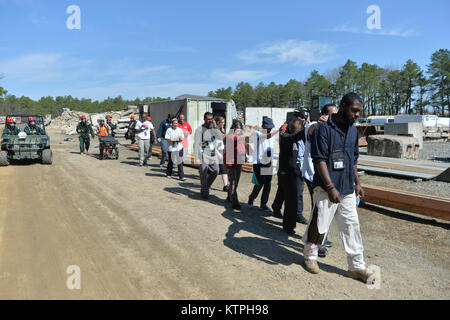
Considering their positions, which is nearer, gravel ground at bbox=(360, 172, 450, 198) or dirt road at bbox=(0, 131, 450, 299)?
dirt road at bbox=(0, 131, 450, 299)

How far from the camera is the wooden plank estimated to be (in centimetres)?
552

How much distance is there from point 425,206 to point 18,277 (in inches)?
261

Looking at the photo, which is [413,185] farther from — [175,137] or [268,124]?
[175,137]

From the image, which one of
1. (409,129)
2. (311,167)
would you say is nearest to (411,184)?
(311,167)

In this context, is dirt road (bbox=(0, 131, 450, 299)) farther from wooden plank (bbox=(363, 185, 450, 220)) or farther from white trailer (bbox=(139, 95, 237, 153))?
white trailer (bbox=(139, 95, 237, 153))

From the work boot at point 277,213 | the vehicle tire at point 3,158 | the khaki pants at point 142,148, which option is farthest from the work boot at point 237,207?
the vehicle tire at point 3,158

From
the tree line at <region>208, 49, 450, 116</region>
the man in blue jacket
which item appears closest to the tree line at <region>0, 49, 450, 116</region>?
the tree line at <region>208, 49, 450, 116</region>

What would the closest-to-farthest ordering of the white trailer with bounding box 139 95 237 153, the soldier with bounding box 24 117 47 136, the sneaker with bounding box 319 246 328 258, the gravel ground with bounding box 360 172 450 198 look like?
the sneaker with bounding box 319 246 328 258 → the gravel ground with bounding box 360 172 450 198 → the soldier with bounding box 24 117 47 136 → the white trailer with bounding box 139 95 237 153

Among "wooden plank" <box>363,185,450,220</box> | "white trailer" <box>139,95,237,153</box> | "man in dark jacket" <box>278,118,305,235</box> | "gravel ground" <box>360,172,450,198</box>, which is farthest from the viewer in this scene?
"white trailer" <box>139,95,237,153</box>

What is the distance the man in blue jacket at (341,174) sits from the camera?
3.50 m

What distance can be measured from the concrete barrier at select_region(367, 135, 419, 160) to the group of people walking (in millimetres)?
9496

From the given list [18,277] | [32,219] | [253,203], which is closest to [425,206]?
[253,203]

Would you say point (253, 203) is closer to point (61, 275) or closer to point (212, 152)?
point (212, 152)

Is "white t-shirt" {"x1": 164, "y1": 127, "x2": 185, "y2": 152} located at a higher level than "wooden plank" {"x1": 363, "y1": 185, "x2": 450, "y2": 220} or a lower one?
higher
